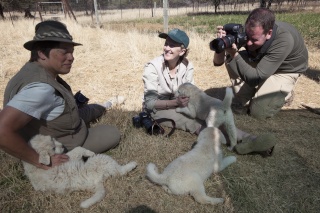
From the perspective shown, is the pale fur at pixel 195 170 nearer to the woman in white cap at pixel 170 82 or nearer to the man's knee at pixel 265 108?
the woman in white cap at pixel 170 82

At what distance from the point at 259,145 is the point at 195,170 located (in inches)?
39.2

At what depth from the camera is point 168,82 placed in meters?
3.70

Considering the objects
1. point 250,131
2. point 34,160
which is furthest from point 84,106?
point 250,131

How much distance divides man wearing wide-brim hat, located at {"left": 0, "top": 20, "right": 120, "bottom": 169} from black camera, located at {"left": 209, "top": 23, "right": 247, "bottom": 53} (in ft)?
6.27

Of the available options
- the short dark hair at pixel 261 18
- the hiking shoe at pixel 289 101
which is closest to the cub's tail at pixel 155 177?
the short dark hair at pixel 261 18

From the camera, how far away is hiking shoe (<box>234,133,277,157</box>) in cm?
286

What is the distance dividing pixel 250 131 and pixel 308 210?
5.03ft

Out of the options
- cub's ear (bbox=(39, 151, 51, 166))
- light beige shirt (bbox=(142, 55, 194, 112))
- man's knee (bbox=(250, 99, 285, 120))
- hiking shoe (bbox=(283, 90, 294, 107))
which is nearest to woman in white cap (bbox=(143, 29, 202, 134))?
light beige shirt (bbox=(142, 55, 194, 112))

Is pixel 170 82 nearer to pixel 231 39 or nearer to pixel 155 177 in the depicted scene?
pixel 231 39

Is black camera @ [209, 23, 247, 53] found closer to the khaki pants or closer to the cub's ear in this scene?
the khaki pants

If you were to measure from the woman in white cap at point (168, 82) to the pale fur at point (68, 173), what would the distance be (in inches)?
50.9

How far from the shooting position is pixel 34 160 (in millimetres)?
2250

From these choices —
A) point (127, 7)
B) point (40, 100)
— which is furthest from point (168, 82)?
point (127, 7)

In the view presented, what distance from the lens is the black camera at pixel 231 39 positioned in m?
3.32
